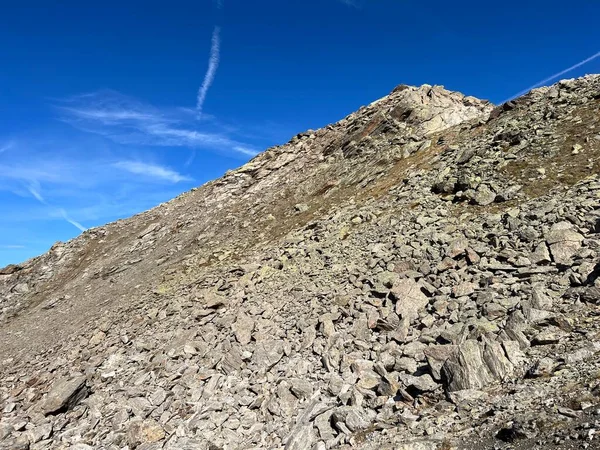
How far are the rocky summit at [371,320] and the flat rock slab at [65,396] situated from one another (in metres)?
0.06

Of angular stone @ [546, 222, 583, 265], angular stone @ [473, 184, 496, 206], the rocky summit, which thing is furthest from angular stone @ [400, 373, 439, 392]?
angular stone @ [473, 184, 496, 206]

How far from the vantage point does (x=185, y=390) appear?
14.5 metres

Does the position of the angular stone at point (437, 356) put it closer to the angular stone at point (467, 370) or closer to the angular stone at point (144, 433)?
the angular stone at point (467, 370)

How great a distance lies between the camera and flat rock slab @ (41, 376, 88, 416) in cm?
1521

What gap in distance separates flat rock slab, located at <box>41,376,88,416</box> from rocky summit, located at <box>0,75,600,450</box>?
2.4 inches

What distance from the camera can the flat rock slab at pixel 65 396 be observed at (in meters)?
15.2

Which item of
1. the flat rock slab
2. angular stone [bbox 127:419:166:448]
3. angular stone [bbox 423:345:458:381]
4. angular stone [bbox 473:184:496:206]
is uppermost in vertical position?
angular stone [bbox 473:184:496:206]

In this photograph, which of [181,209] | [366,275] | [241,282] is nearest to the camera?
[366,275]

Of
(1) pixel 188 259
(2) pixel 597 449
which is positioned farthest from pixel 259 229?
(2) pixel 597 449

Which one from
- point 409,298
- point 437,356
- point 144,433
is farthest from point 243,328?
point 437,356

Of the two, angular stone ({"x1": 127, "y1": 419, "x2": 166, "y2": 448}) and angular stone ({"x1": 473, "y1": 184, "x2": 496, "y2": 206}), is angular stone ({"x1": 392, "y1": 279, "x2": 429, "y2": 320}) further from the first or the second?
angular stone ({"x1": 127, "y1": 419, "x2": 166, "y2": 448})

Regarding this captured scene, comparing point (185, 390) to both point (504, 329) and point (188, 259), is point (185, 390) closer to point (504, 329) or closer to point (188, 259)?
point (504, 329)

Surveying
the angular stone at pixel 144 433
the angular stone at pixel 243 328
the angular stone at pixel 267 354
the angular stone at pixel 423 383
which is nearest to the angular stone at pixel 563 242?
the angular stone at pixel 423 383

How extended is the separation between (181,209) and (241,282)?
2153cm
